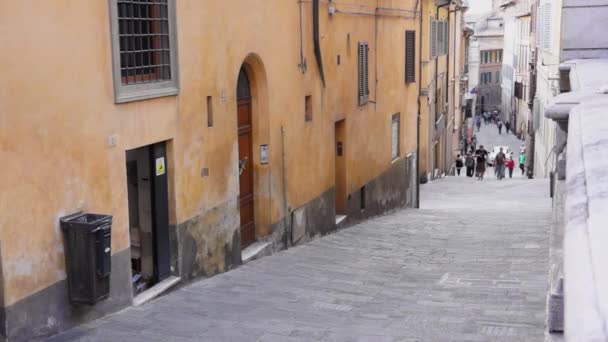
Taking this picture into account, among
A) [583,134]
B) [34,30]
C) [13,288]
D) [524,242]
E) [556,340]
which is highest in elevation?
[34,30]

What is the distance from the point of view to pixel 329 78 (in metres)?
14.1

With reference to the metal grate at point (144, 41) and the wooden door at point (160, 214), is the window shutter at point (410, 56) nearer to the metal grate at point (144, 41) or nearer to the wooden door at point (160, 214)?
the metal grate at point (144, 41)

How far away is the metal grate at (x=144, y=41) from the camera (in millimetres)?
7789

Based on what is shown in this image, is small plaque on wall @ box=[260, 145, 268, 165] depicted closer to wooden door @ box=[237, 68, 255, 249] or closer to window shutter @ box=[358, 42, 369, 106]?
wooden door @ box=[237, 68, 255, 249]

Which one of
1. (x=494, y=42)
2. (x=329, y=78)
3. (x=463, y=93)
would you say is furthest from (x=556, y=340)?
(x=494, y=42)

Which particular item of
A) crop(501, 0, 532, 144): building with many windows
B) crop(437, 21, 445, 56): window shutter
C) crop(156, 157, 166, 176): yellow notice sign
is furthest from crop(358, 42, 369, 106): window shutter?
crop(501, 0, 532, 144): building with many windows

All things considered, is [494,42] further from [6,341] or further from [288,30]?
[6,341]

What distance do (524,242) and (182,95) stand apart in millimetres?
6860

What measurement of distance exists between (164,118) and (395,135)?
12.3 meters

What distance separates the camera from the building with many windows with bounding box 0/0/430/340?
6.26 metres

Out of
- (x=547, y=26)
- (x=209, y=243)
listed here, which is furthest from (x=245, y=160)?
(x=547, y=26)

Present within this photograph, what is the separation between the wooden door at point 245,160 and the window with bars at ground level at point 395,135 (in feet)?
28.9

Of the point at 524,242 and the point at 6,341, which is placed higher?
the point at 6,341

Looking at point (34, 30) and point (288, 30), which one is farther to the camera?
point (288, 30)
